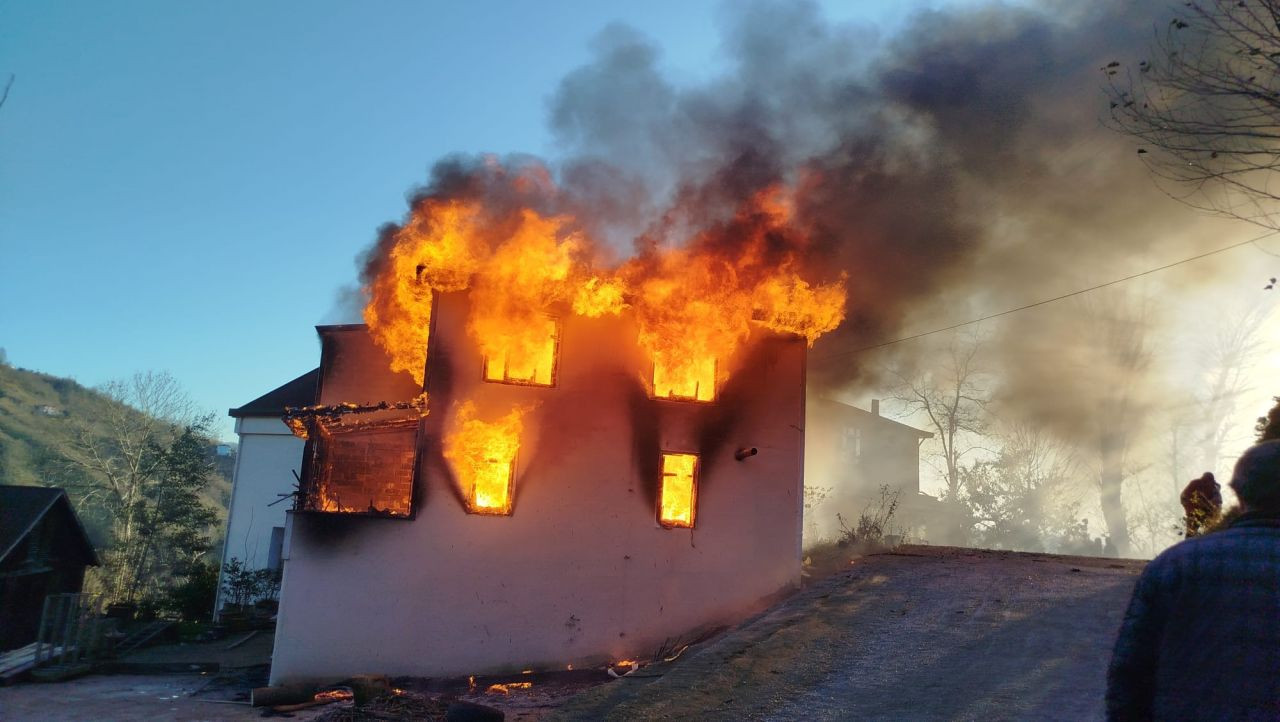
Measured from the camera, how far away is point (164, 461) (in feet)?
102

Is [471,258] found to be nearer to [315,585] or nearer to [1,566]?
[315,585]

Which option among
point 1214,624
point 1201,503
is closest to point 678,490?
point 1201,503

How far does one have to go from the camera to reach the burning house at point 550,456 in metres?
13.4

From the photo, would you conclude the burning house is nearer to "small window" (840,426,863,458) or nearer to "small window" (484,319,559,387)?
"small window" (484,319,559,387)

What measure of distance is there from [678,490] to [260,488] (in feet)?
46.5

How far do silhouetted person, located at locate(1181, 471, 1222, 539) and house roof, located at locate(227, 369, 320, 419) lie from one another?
20515 millimetres

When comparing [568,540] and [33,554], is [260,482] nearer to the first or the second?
[33,554]

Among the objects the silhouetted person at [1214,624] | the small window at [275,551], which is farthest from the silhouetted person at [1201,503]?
the small window at [275,551]

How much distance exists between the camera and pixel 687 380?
15195 mm

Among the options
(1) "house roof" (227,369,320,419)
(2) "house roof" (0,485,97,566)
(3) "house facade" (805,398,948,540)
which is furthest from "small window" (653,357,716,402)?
(2) "house roof" (0,485,97,566)

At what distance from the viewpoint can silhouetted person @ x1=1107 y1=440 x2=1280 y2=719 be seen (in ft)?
7.92

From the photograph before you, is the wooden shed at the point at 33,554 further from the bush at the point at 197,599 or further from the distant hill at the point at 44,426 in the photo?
the distant hill at the point at 44,426

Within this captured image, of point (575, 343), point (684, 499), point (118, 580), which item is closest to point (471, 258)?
point (575, 343)

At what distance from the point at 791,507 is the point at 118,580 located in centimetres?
3171
